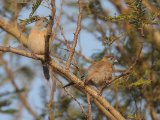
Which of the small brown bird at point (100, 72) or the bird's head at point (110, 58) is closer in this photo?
the small brown bird at point (100, 72)

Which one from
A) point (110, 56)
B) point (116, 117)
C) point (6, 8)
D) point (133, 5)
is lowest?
point (116, 117)

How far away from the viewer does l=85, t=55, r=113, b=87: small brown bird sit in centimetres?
560

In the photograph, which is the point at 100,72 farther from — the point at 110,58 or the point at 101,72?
the point at 110,58

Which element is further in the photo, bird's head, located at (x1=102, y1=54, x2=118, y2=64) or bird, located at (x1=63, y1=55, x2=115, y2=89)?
bird's head, located at (x1=102, y1=54, x2=118, y2=64)

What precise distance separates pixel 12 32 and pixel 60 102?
1295 mm

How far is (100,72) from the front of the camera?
5.86m

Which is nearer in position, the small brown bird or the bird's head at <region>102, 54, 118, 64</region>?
the small brown bird

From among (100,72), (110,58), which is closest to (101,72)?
(100,72)

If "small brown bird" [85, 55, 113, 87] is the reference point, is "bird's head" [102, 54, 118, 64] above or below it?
above

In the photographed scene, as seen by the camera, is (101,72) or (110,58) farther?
(110,58)

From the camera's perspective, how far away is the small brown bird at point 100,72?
220 inches

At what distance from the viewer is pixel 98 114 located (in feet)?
21.3

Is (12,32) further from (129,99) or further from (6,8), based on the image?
(129,99)

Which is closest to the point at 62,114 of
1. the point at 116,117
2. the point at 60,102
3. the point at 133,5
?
the point at 60,102
